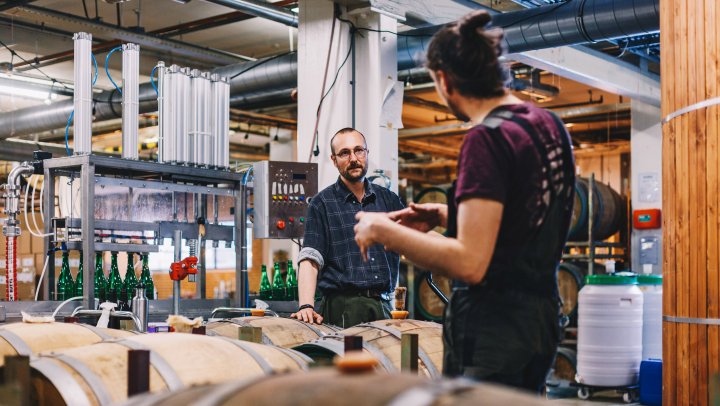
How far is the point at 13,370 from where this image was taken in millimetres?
2082

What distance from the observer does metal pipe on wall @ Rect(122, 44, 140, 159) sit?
5.52 metres

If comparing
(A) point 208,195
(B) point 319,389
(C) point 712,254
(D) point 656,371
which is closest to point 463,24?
(B) point 319,389

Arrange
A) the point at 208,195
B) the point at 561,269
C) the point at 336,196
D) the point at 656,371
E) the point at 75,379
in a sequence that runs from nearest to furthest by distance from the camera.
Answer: the point at 75,379 → the point at 336,196 → the point at 208,195 → the point at 656,371 → the point at 561,269

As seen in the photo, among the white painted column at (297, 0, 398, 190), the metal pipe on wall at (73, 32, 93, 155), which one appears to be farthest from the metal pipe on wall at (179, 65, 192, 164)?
the white painted column at (297, 0, 398, 190)

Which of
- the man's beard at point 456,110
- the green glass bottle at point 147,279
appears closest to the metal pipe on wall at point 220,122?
the green glass bottle at point 147,279

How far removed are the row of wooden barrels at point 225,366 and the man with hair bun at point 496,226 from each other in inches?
13.4

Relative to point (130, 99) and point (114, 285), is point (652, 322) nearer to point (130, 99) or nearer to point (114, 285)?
point (114, 285)

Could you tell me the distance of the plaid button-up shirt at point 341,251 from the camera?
A: 449cm

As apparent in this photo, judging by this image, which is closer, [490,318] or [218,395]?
[218,395]

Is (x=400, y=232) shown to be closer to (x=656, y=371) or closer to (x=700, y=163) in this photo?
(x=700, y=163)

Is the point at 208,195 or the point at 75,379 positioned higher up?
the point at 208,195

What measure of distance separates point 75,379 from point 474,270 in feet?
3.40

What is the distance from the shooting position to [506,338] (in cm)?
→ 206

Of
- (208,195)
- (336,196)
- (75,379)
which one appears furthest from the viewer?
(208,195)
